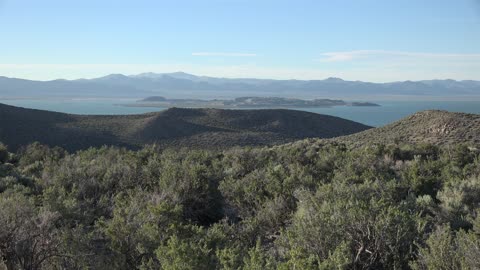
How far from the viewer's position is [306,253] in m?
8.07

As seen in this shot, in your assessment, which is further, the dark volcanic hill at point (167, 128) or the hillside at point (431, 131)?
the dark volcanic hill at point (167, 128)

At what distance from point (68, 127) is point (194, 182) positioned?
55134 millimetres

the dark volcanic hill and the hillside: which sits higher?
the hillside

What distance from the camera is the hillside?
39.7 metres

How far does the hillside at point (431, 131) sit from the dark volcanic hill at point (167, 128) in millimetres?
22060

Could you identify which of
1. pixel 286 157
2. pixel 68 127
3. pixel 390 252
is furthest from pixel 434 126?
pixel 68 127

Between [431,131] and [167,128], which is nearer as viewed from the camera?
[431,131]

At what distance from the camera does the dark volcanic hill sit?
60.4 m

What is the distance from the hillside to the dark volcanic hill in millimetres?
22060

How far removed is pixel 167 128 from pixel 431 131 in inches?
1705

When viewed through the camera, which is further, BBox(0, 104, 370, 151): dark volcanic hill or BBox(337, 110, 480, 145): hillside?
BBox(0, 104, 370, 151): dark volcanic hill

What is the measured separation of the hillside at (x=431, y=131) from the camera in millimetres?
39656

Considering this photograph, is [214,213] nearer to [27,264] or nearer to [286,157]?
[27,264]

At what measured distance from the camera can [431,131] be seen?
42.7 metres
